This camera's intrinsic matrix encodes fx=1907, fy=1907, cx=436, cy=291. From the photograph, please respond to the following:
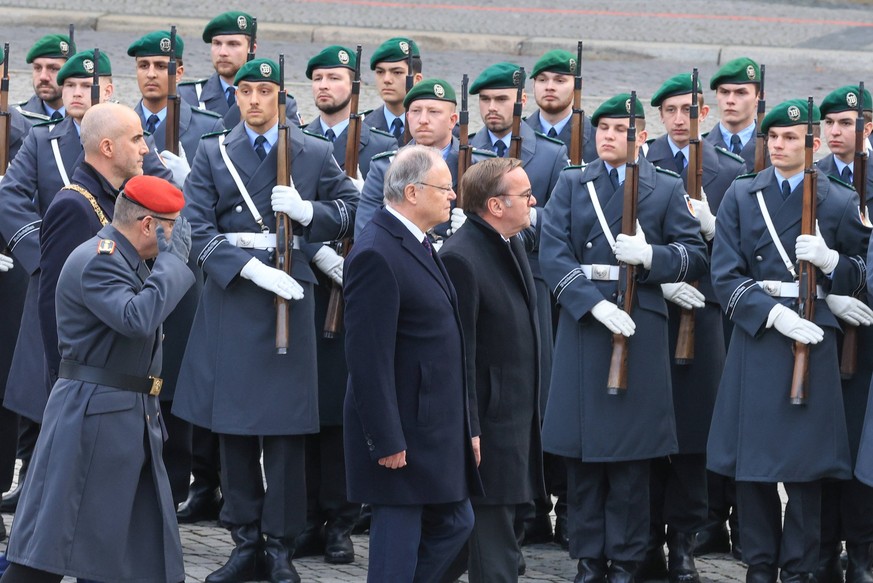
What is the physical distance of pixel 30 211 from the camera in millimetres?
8406

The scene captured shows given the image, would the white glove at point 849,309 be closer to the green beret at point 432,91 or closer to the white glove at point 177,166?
the green beret at point 432,91

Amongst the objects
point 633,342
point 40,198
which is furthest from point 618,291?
point 40,198

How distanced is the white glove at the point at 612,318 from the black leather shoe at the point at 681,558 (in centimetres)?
100

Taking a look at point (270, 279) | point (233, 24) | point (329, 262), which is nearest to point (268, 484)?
point (270, 279)

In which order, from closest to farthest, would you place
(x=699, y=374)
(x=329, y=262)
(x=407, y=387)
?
1. (x=407, y=387)
2. (x=329, y=262)
3. (x=699, y=374)

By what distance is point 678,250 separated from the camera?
26.2 ft

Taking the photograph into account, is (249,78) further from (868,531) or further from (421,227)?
(868,531)

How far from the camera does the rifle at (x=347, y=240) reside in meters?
8.41

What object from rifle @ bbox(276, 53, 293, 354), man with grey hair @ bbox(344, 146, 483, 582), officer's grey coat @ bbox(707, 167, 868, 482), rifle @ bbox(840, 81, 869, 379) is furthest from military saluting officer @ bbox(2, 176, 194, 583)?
rifle @ bbox(840, 81, 869, 379)

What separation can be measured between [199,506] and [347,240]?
155cm

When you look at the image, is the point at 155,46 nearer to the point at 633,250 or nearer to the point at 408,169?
the point at 633,250

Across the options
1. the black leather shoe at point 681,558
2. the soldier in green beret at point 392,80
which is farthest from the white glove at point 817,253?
the soldier in green beret at point 392,80

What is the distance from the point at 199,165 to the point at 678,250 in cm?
209

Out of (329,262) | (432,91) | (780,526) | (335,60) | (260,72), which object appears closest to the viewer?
(780,526)
